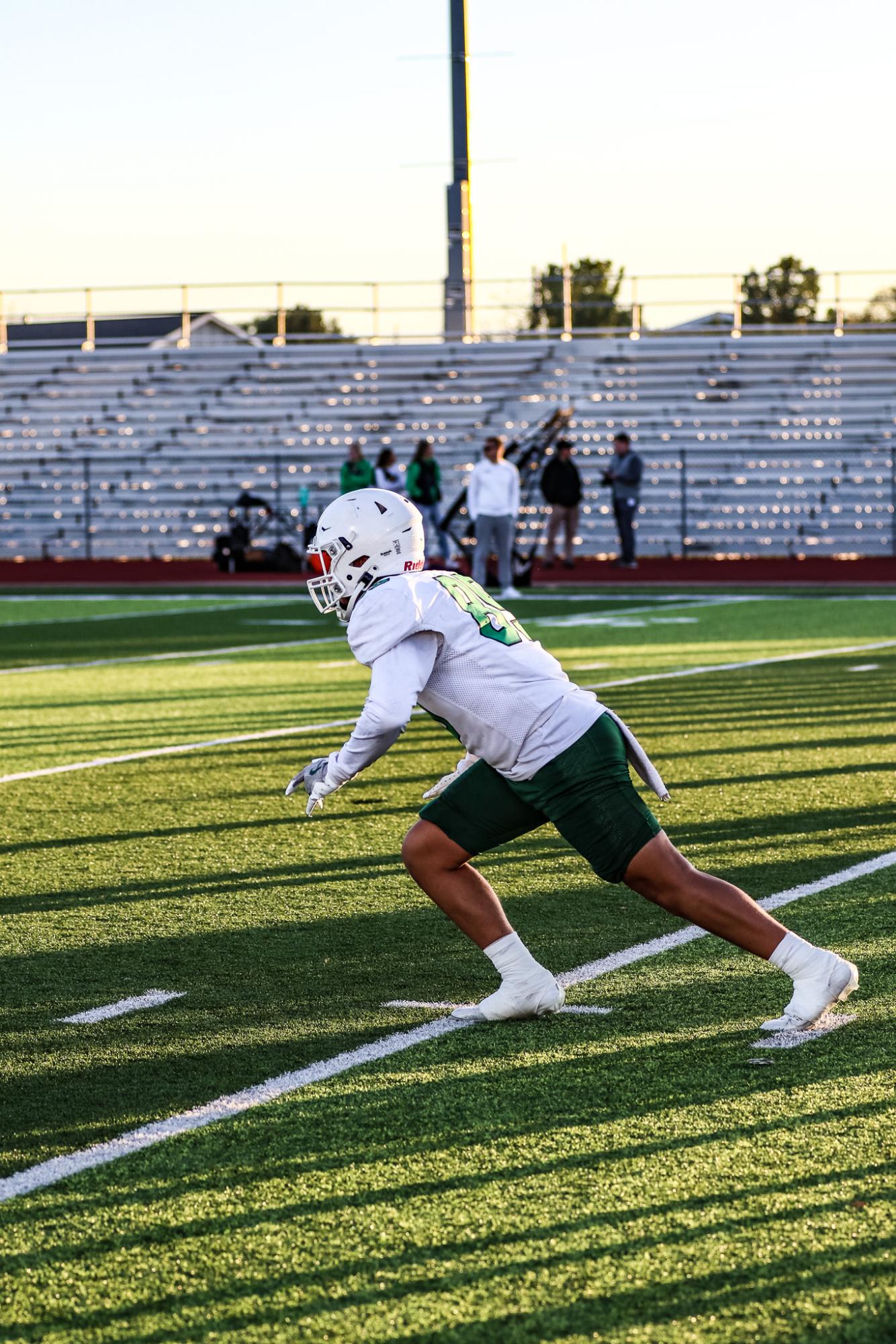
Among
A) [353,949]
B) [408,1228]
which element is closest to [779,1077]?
[408,1228]

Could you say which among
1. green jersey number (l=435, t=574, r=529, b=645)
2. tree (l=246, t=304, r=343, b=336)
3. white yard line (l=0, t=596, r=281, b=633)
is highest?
tree (l=246, t=304, r=343, b=336)

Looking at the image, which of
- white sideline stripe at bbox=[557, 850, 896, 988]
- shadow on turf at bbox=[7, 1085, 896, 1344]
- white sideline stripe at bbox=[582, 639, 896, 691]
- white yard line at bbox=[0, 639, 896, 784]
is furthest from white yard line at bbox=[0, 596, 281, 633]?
shadow on turf at bbox=[7, 1085, 896, 1344]

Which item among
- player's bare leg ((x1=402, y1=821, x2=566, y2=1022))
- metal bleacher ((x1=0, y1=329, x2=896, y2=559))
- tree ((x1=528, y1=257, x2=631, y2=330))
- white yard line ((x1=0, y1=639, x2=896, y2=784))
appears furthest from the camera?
tree ((x1=528, y1=257, x2=631, y2=330))

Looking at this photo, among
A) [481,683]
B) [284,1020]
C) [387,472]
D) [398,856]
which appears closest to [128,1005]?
[284,1020]

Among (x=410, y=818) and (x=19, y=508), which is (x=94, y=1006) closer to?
(x=410, y=818)

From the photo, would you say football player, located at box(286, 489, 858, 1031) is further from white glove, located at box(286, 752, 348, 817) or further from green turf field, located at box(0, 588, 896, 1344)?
green turf field, located at box(0, 588, 896, 1344)

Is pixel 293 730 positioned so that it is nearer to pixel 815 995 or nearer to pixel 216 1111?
pixel 815 995

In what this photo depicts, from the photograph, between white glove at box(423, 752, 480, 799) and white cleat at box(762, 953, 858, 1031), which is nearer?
white cleat at box(762, 953, 858, 1031)

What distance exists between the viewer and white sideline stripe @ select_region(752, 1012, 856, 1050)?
4586 millimetres

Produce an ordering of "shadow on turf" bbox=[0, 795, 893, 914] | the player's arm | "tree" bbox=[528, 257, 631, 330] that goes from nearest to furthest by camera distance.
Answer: the player's arm, "shadow on turf" bbox=[0, 795, 893, 914], "tree" bbox=[528, 257, 631, 330]

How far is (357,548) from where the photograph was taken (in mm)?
4578

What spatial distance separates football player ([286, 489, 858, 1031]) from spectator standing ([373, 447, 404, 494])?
64.4ft

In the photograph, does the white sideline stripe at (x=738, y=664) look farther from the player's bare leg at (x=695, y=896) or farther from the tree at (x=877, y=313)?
the tree at (x=877, y=313)

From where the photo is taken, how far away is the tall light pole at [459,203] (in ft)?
116
